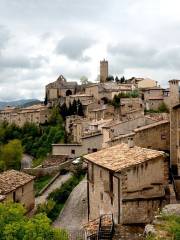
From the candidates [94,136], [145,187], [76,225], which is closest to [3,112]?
[94,136]

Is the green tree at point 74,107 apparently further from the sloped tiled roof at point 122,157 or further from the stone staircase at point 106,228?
the stone staircase at point 106,228

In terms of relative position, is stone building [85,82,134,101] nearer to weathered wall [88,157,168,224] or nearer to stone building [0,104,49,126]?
stone building [0,104,49,126]

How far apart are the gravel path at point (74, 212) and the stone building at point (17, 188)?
2.87 metres

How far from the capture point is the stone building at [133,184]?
23141 mm

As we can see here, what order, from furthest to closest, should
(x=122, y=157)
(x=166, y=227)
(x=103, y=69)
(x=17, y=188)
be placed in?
(x=103, y=69)
(x=17, y=188)
(x=122, y=157)
(x=166, y=227)

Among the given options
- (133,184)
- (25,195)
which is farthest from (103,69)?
(133,184)

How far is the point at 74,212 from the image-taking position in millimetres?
35281

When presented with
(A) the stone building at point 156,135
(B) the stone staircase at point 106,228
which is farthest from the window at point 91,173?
(A) the stone building at point 156,135

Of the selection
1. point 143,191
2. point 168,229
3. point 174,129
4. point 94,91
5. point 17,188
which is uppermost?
point 94,91

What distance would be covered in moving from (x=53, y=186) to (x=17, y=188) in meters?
12.6

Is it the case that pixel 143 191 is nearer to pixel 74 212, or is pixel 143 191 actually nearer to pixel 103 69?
pixel 74 212

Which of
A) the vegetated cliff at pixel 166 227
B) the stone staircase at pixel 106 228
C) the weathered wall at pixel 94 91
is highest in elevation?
the weathered wall at pixel 94 91

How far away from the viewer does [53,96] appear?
11756 centimetres

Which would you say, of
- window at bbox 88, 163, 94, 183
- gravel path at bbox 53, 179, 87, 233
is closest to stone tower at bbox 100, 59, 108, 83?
gravel path at bbox 53, 179, 87, 233
